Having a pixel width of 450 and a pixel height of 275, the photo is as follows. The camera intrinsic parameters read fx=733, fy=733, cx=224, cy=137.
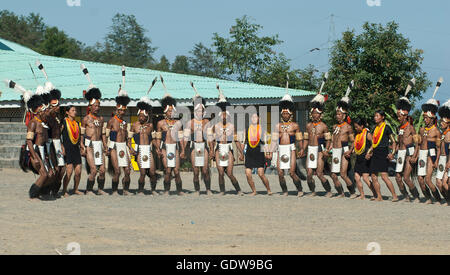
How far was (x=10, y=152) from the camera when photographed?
22.9m

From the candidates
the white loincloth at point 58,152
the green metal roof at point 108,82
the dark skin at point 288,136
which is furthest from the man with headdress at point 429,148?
the green metal roof at point 108,82

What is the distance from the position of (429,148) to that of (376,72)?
1922cm

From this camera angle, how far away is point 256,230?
415 inches

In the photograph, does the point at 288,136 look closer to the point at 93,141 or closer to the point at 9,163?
the point at 93,141

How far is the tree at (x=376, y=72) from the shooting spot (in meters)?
31.8

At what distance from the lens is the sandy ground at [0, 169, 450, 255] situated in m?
9.09

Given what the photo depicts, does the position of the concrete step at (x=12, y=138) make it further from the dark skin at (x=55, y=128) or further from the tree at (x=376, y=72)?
the tree at (x=376, y=72)

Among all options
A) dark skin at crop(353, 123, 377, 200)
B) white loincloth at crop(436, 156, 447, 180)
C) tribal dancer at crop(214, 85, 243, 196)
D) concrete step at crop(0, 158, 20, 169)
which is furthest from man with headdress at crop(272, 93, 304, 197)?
concrete step at crop(0, 158, 20, 169)

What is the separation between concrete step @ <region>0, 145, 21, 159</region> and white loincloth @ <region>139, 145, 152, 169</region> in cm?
894

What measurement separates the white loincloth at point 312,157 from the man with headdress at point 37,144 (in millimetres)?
5182
